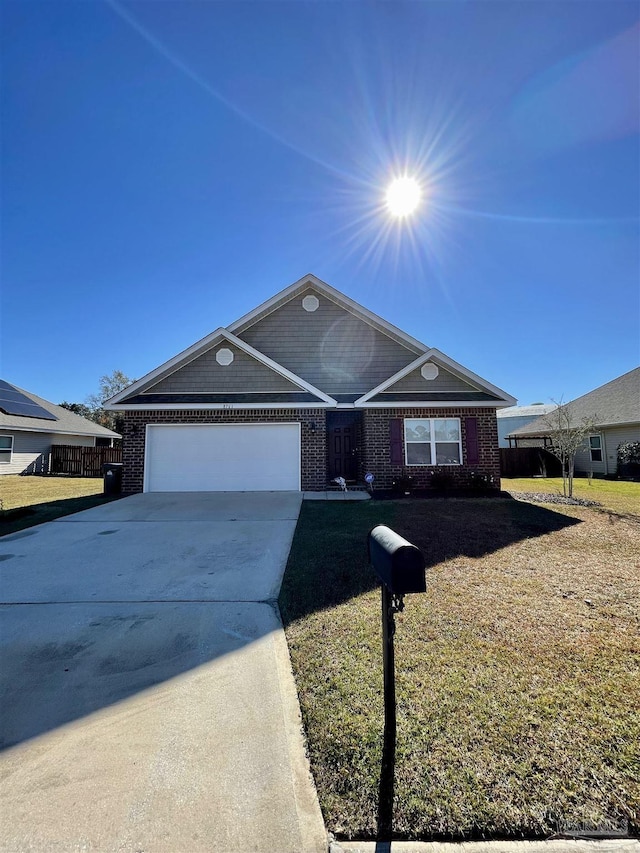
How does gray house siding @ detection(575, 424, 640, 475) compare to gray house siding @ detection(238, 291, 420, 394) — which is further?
gray house siding @ detection(575, 424, 640, 475)

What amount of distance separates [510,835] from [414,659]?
128 cm

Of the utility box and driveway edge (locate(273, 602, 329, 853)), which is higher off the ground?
the utility box

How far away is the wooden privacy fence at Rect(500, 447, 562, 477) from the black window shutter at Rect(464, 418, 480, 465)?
1009 centimetres

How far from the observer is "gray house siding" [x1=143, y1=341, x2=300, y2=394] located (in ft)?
38.8

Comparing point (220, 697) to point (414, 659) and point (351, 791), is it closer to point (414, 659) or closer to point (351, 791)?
point (351, 791)

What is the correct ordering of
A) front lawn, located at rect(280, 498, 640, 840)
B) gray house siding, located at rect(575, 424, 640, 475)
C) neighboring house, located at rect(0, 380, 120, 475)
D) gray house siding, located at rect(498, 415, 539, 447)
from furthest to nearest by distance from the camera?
gray house siding, located at rect(498, 415, 539, 447)
neighboring house, located at rect(0, 380, 120, 475)
gray house siding, located at rect(575, 424, 640, 475)
front lawn, located at rect(280, 498, 640, 840)

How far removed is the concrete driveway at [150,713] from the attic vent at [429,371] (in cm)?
873

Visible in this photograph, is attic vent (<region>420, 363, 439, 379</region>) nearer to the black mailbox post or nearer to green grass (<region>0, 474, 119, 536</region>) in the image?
green grass (<region>0, 474, 119, 536</region>)

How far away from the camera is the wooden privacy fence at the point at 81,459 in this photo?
71.8 feet

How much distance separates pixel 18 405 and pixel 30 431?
2055mm

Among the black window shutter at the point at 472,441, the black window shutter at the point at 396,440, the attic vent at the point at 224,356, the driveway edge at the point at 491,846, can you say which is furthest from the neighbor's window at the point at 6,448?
the driveway edge at the point at 491,846

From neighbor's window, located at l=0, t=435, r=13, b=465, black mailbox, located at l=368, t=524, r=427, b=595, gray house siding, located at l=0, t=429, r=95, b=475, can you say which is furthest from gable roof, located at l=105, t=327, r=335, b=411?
gray house siding, located at l=0, t=429, r=95, b=475

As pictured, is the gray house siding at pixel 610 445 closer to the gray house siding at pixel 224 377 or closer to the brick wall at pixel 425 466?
the brick wall at pixel 425 466

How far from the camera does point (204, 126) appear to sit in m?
9.11
